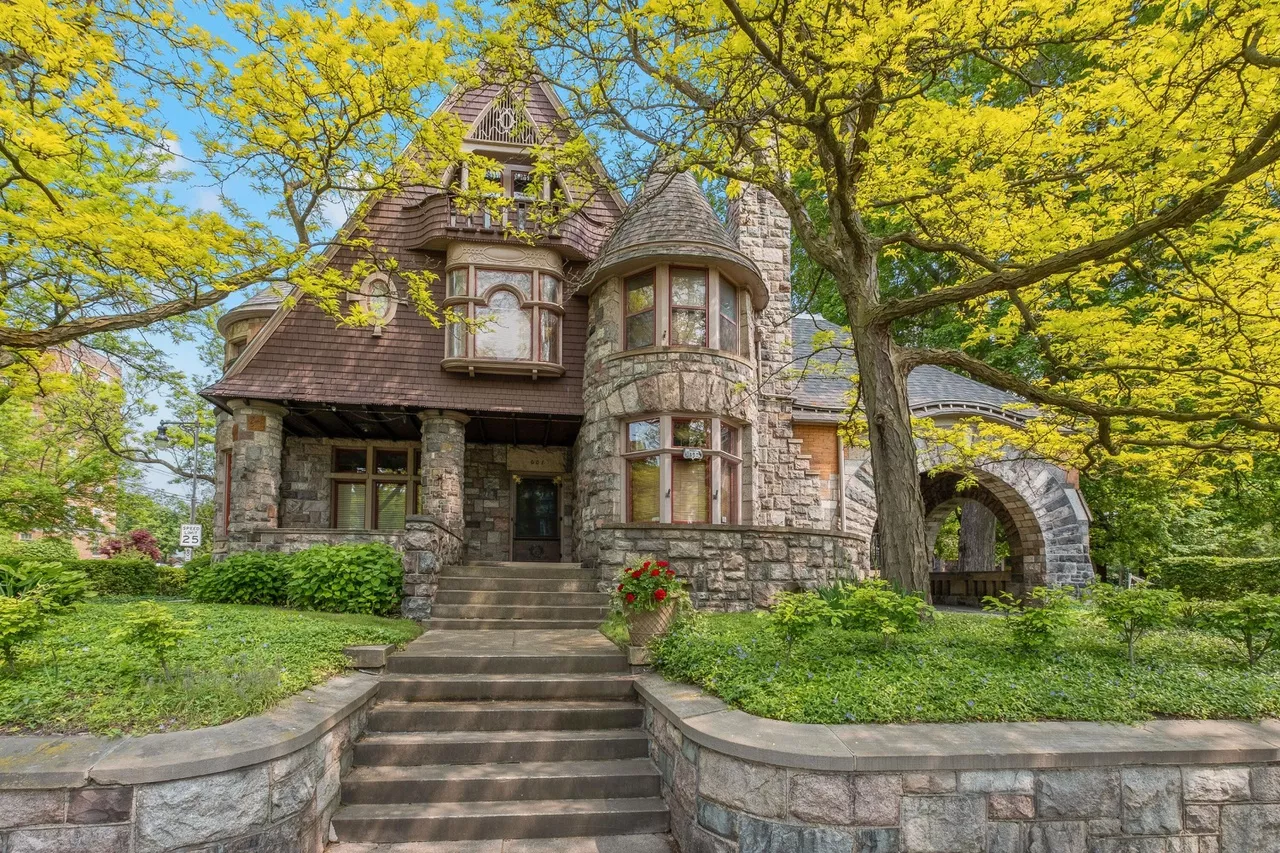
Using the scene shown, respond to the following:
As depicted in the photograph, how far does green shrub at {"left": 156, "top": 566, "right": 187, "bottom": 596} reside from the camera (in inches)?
492

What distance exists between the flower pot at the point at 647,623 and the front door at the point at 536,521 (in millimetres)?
8190

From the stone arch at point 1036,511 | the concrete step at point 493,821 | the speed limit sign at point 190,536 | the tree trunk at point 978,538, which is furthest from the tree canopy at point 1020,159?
the speed limit sign at point 190,536

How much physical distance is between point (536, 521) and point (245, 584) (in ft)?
19.5

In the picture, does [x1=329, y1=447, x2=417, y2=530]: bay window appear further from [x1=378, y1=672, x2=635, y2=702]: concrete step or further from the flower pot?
the flower pot

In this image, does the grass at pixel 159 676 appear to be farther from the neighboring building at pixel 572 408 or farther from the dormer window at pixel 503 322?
the dormer window at pixel 503 322

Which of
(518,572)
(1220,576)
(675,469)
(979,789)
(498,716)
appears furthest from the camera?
(675,469)

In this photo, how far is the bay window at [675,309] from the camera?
1137cm

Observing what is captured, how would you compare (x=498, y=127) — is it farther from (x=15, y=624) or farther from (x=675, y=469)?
(x=15, y=624)

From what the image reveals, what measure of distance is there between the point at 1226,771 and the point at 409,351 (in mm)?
12084

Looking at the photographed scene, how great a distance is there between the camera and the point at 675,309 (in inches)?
452

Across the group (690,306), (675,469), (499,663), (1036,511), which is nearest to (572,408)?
(675,469)

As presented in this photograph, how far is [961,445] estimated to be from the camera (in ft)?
29.4

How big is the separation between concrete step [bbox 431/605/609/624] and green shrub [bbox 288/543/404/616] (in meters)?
0.71

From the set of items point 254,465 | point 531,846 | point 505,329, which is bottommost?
point 531,846
